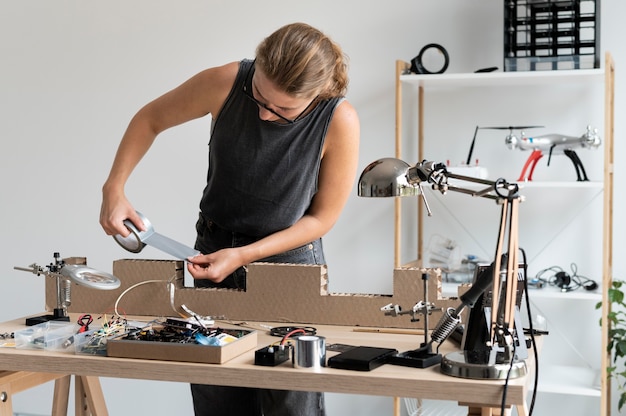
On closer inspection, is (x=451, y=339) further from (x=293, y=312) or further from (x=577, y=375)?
(x=577, y=375)

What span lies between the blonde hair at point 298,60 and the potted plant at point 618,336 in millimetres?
1575

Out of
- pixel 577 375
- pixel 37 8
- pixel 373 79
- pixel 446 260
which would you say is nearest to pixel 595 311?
pixel 577 375

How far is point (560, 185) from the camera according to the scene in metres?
2.78

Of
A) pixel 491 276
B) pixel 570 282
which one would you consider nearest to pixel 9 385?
pixel 491 276

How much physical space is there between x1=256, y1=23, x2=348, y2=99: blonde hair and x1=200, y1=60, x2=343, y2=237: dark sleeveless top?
21 centimetres

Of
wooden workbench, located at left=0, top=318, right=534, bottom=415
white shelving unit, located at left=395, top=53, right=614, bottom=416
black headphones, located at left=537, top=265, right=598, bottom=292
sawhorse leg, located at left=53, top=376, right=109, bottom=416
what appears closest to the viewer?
wooden workbench, located at left=0, top=318, right=534, bottom=415

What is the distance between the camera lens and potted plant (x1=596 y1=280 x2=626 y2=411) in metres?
2.82

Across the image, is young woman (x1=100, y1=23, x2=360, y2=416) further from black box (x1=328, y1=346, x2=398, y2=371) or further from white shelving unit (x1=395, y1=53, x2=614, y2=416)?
white shelving unit (x1=395, y1=53, x2=614, y2=416)

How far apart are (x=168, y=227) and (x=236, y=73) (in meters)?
1.65

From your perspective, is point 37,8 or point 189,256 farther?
point 37,8

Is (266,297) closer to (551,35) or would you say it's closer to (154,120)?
(154,120)

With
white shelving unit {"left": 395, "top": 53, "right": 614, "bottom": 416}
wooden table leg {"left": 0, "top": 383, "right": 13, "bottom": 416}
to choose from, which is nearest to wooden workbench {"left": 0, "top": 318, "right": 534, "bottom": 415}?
wooden table leg {"left": 0, "top": 383, "right": 13, "bottom": 416}

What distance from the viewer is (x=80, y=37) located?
3.63 metres

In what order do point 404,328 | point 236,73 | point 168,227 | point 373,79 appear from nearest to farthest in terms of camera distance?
point 404,328 → point 236,73 → point 373,79 → point 168,227
